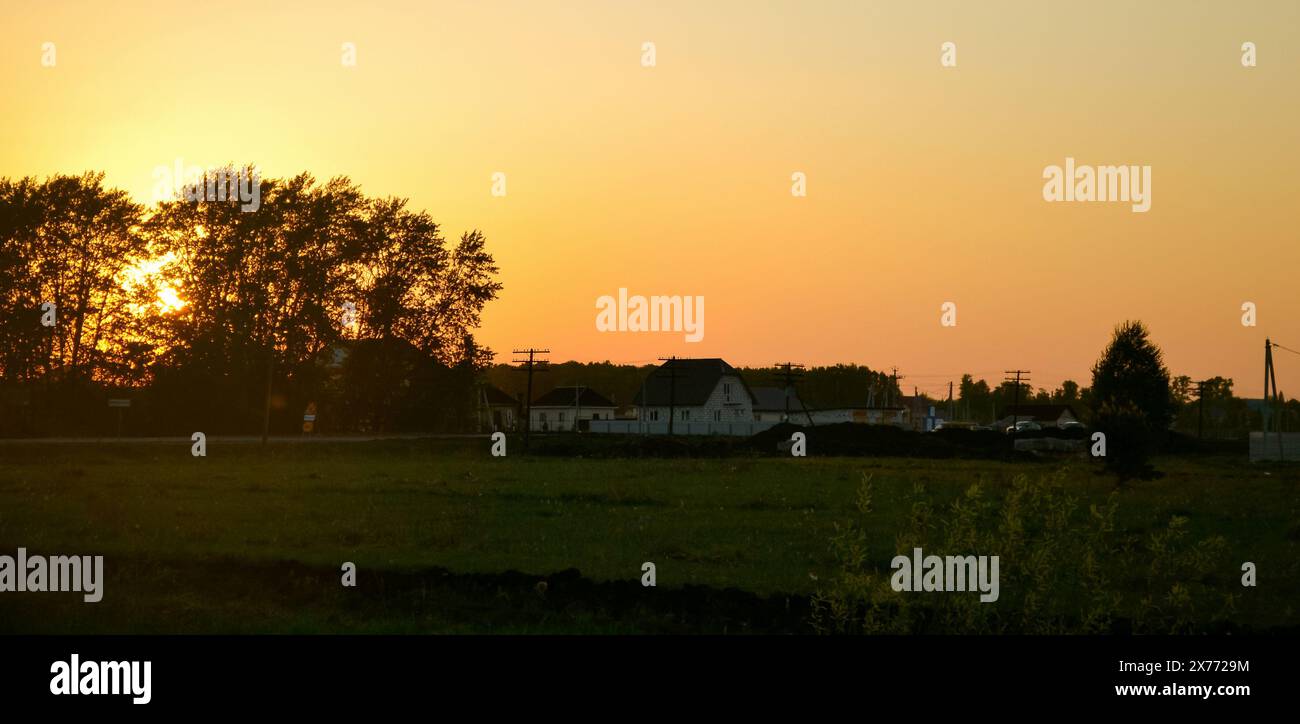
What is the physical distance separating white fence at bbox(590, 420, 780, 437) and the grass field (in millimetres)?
57548

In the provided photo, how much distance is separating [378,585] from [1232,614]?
10.8 metres

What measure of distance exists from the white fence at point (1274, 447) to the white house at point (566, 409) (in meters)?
74.1

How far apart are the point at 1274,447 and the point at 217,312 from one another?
59.5 metres

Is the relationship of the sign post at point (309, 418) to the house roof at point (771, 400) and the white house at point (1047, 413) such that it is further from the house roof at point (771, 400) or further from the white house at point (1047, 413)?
the white house at point (1047, 413)

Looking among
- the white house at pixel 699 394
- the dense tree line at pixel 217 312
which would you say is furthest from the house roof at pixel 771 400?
the dense tree line at pixel 217 312

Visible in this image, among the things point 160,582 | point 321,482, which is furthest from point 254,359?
point 160,582

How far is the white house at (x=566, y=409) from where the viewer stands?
12925 cm

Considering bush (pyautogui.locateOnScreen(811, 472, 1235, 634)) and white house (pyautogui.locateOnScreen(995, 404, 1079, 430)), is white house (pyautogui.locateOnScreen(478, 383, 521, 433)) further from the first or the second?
bush (pyautogui.locateOnScreen(811, 472, 1235, 634))

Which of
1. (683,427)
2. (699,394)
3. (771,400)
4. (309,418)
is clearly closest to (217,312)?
(309,418)

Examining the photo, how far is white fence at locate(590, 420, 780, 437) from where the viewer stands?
100m

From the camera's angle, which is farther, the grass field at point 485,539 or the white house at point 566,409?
the white house at point 566,409

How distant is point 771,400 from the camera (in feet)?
456

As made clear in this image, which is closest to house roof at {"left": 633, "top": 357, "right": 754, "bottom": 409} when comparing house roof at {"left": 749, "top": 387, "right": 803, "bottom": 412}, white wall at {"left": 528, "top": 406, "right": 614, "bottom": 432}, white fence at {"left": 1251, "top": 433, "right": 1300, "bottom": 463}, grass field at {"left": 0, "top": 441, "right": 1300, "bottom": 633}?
white wall at {"left": 528, "top": 406, "right": 614, "bottom": 432}

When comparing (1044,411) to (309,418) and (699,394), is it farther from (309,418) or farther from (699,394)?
(309,418)
